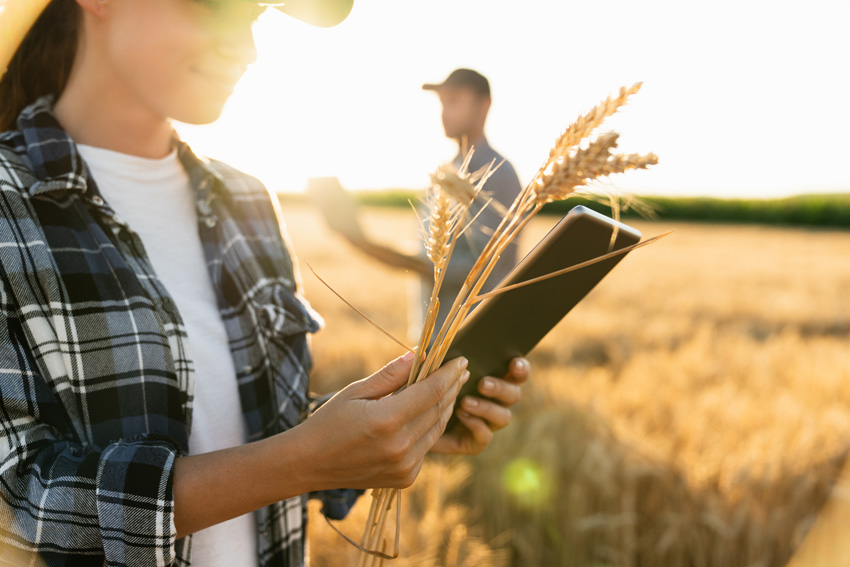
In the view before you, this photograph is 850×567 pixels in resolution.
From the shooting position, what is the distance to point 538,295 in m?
0.93

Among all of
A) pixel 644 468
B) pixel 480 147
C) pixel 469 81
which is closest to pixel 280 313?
pixel 480 147

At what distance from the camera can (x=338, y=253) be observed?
14.0 m

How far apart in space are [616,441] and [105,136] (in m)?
2.36

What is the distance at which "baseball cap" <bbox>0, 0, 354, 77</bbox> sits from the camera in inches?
42.0

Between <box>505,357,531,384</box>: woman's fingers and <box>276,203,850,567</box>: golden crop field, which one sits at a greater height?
<box>505,357,531,384</box>: woman's fingers

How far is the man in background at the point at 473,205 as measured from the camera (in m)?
1.42

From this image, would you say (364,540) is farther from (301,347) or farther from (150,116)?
(150,116)

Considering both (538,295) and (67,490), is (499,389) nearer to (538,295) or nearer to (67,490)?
(538,295)

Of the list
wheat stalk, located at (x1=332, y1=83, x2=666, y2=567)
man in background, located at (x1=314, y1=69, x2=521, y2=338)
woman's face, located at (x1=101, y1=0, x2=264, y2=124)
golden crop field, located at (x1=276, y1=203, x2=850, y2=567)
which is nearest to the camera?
wheat stalk, located at (x1=332, y1=83, x2=666, y2=567)

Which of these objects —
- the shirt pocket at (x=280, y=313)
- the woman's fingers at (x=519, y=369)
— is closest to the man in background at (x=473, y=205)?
the woman's fingers at (x=519, y=369)

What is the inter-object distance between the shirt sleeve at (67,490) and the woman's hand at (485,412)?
1.83ft

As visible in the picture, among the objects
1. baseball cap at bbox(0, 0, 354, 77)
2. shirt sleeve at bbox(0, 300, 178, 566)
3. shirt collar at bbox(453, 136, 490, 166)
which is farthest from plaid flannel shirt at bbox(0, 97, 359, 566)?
shirt collar at bbox(453, 136, 490, 166)

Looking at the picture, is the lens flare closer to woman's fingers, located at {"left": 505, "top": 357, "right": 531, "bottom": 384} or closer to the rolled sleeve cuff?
Answer: woman's fingers, located at {"left": 505, "top": 357, "right": 531, "bottom": 384}

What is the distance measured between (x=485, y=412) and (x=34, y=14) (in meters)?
1.23
